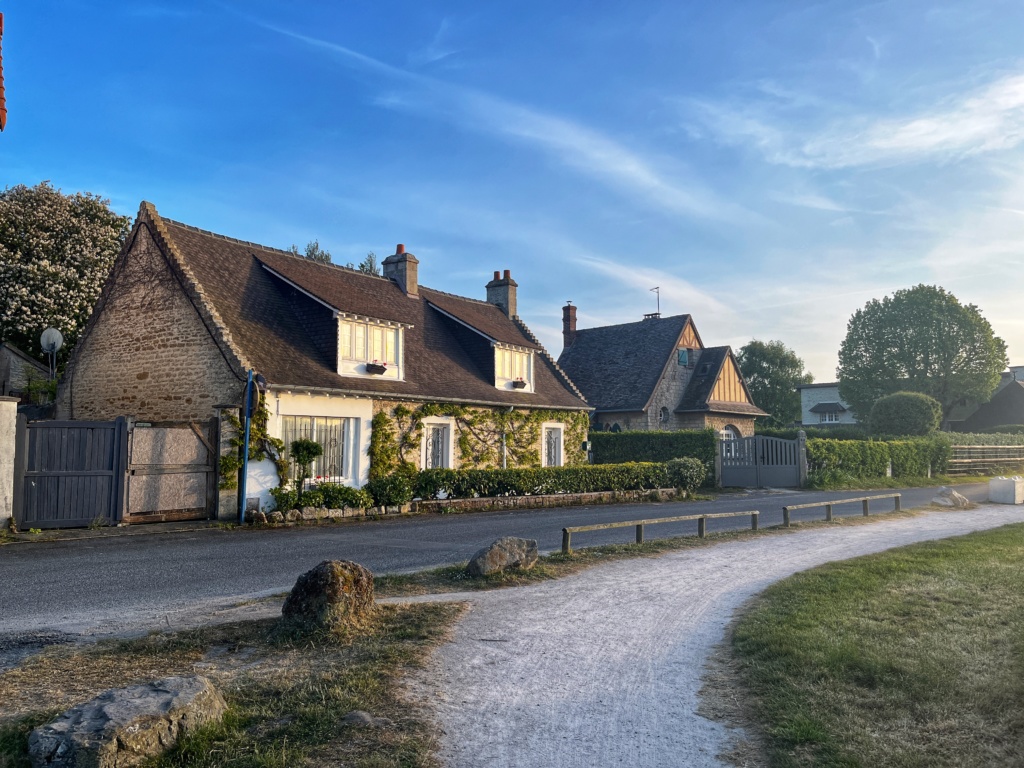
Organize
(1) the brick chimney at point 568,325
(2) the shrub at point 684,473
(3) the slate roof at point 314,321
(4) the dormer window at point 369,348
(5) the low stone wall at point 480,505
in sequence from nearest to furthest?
(5) the low stone wall at point 480,505 → (3) the slate roof at point 314,321 → (4) the dormer window at point 369,348 → (2) the shrub at point 684,473 → (1) the brick chimney at point 568,325

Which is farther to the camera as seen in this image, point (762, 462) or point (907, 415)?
point (907, 415)

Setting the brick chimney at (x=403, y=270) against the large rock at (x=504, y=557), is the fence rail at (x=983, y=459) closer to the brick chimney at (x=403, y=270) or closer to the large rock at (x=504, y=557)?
the brick chimney at (x=403, y=270)

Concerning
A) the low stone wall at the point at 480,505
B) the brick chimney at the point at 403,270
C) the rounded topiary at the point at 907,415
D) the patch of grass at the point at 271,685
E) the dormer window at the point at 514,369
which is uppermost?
the brick chimney at the point at 403,270

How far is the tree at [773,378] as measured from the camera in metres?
62.6

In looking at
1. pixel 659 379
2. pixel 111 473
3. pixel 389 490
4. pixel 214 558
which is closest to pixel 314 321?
pixel 389 490

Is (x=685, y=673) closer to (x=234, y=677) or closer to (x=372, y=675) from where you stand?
(x=372, y=675)

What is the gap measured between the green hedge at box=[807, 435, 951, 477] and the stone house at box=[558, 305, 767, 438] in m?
7.91

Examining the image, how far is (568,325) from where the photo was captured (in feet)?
145

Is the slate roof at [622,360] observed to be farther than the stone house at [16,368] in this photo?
Yes

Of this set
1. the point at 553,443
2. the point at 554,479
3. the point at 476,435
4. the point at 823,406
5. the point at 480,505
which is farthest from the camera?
the point at 823,406

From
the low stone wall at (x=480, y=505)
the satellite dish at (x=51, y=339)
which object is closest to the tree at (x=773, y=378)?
the low stone wall at (x=480, y=505)

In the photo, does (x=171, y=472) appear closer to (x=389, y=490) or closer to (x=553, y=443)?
(x=389, y=490)

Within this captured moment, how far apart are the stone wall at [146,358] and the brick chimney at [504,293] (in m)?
15.3

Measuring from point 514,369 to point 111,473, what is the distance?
14.7m
